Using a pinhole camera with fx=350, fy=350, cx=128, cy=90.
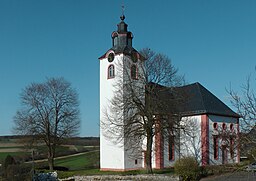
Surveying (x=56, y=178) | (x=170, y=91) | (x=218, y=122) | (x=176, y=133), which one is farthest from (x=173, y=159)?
(x=56, y=178)

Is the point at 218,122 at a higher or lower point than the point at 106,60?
lower

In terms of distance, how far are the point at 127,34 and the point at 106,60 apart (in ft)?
10.2

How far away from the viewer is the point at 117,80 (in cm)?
3097

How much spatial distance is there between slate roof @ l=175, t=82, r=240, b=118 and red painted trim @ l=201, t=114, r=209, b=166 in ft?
2.38

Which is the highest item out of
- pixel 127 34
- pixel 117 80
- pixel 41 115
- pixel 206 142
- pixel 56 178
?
pixel 127 34

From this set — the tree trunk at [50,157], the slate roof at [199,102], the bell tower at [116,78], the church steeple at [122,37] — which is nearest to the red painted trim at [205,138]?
the slate roof at [199,102]

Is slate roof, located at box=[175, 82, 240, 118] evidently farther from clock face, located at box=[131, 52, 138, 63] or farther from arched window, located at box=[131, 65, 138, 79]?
clock face, located at box=[131, 52, 138, 63]

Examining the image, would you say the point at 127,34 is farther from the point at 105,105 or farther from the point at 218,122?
the point at 218,122

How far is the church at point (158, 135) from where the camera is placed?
102ft

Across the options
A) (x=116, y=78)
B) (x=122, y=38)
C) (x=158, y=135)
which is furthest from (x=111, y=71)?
(x=158, y=135)

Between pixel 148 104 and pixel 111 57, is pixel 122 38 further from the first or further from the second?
pixel 148 104

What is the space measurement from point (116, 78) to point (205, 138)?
961 cm

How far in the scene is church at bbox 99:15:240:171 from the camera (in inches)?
1218

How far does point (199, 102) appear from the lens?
108ft
